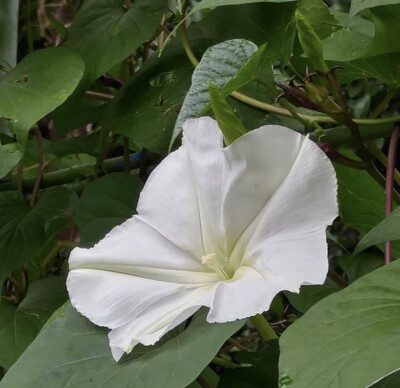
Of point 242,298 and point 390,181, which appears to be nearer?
point 242,298

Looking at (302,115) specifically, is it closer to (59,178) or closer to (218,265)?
(218,265)

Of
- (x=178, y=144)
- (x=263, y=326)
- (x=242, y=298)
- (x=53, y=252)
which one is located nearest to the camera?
(x=242, y=298)

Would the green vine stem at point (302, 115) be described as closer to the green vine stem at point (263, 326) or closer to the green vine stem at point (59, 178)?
the green vine stem at point (263, 326)

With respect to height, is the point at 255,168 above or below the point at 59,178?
above

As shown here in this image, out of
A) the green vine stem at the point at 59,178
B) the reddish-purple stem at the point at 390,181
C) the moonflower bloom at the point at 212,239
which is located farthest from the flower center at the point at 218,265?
the green vine stem at the point at 59,178

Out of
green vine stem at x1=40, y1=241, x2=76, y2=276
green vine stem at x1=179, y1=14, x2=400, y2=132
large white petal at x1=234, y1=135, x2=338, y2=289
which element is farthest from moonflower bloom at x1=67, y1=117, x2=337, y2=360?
green vine stem at x1=40, y1=241, x2=76, y2=276

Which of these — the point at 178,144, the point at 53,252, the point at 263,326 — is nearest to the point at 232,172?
the point at 263,326

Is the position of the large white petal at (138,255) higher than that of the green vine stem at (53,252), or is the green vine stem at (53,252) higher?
the large white petal at (138,255)
